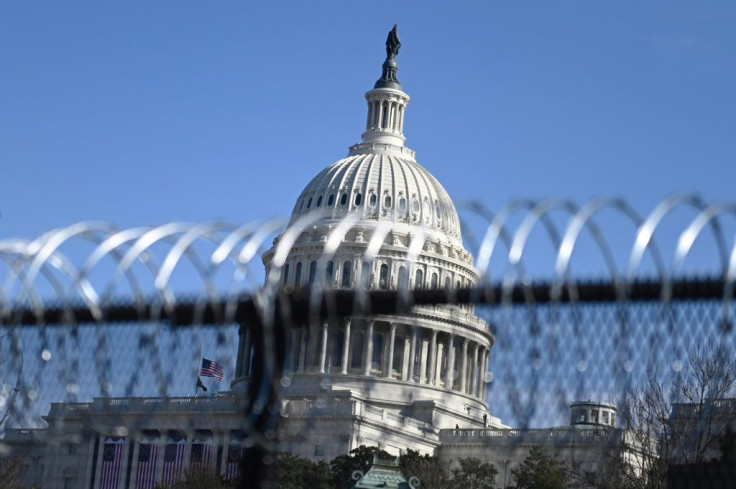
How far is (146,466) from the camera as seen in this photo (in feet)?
583

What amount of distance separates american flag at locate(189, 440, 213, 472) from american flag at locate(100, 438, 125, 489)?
7.51 metres

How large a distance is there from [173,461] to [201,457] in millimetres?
7497

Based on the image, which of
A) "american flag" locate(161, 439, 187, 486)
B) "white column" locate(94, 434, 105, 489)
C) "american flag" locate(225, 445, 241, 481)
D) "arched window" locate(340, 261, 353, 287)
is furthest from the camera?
"arched window" locate(340, 261, 353, 287)

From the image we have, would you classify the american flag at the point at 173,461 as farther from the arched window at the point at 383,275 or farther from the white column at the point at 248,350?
the white column at the point at 248,350

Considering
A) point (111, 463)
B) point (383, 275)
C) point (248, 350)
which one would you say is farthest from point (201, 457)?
point (248, 350)

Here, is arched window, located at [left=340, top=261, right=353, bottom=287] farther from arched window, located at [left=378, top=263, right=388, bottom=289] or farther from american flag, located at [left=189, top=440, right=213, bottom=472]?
american flag, located at [left=189, top=440, right=213, bottom=472]

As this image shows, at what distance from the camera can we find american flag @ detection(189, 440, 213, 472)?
149 meters

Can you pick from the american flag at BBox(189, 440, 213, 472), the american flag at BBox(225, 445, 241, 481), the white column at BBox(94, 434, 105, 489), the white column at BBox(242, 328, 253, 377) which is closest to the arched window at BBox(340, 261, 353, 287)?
the american flag at BBox(189, 440, 213, 472)

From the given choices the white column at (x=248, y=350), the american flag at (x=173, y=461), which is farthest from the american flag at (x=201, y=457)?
the white column at (x=248, y=350)

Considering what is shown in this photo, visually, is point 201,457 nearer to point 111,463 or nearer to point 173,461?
point 173,461

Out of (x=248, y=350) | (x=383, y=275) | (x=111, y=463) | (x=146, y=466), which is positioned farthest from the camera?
(x=383, y=275)

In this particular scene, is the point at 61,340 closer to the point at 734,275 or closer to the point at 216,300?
the point at 216,300

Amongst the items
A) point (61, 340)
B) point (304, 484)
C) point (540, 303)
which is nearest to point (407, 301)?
point (540, 303)

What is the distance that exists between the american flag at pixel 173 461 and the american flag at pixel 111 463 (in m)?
4.57
